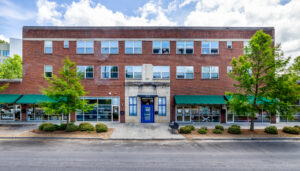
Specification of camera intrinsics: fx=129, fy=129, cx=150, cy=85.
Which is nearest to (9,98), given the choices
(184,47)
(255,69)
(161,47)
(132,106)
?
(132,106)

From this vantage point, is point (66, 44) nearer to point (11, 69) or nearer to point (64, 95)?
point (64, 95)

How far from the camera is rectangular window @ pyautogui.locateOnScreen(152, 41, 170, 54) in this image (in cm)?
1802

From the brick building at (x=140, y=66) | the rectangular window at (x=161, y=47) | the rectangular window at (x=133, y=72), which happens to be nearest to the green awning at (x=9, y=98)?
the brick building at (x=140, y=66)

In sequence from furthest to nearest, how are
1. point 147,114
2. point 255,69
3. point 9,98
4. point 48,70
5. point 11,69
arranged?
point 11,69, point 48,70, point 147,114, point 9,98, point 255,69

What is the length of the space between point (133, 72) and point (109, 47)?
4869 mm

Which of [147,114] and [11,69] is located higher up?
[11,69]

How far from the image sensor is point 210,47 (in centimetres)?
1805

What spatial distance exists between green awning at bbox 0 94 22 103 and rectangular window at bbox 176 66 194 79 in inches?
843

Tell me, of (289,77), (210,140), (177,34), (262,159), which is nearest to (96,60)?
(177,34)

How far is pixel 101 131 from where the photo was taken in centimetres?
1291

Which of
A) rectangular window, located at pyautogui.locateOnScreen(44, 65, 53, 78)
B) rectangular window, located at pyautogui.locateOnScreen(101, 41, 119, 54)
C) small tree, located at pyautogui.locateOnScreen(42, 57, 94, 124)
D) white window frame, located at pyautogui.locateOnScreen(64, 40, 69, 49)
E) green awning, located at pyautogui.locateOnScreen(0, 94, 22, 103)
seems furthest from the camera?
rectangular window, located at pyautogui.locateOnScreen(101, 41, 119, 54)

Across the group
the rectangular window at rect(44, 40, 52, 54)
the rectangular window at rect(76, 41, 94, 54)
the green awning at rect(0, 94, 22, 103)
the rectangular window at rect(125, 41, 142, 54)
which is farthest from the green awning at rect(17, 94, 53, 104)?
the rectangular window at rect(125, 41, 142, 54)

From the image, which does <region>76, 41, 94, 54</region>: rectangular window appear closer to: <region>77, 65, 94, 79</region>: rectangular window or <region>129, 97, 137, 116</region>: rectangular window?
<region>77, 65, 94, 79</region>: rectangular window

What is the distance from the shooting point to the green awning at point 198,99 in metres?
16.2
